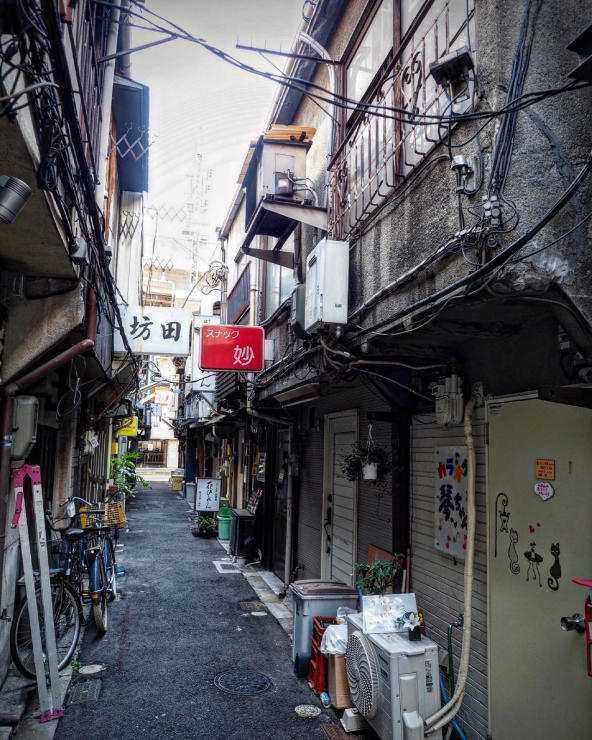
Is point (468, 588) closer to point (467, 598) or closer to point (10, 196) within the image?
point (467, 598)

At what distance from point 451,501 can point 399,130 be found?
3797 mm

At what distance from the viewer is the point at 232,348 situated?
1042cm

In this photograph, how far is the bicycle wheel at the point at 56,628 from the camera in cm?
598

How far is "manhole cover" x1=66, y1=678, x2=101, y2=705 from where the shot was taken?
589 cm

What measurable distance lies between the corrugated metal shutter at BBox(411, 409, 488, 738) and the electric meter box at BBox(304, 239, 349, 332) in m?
1.69

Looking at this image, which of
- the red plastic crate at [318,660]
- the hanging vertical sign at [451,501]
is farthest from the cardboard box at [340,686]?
the hanging vertical sign at [451,501]

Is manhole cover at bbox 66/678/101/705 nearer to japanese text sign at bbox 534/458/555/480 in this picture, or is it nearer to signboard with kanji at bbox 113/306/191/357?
signboard with kanji at bbox 113/306/191/357

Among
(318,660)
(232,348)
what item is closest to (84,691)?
(318,660)

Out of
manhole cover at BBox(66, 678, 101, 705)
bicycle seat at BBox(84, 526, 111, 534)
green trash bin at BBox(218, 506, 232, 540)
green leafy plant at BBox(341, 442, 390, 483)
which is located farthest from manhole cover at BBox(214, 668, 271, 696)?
green trash bin at BBox(218, 506, 232, 540)

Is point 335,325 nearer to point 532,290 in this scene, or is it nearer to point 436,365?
point 436,365

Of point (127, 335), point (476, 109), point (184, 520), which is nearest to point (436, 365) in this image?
point (476, 109)

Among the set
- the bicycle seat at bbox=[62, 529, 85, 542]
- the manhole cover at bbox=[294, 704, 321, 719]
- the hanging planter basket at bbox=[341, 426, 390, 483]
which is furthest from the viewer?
the bicycle seat at bbox=[62, 529, 85, 542]

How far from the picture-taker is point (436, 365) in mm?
5375

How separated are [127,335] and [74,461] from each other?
8.88ft
